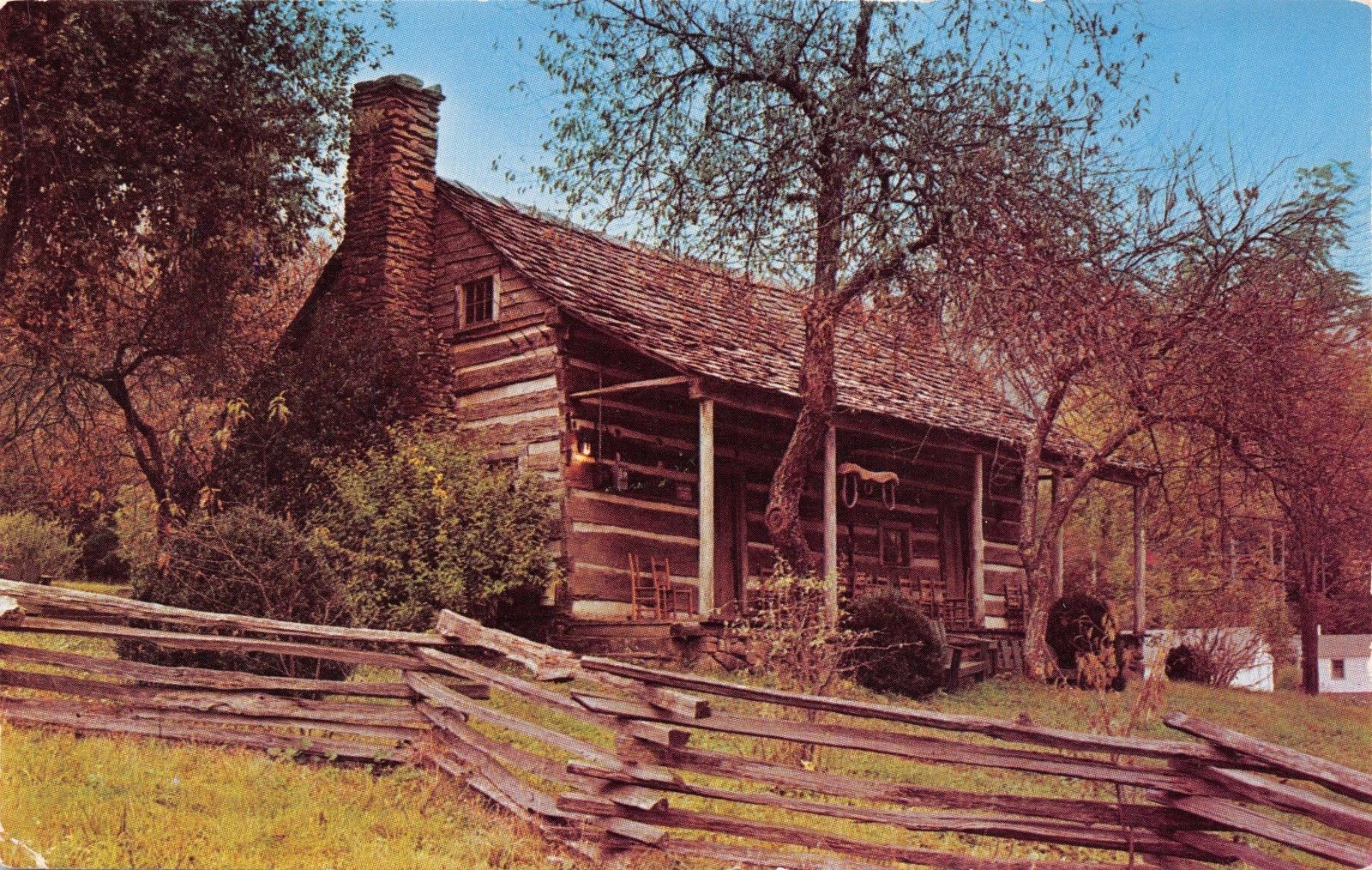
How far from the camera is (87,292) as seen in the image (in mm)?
11438

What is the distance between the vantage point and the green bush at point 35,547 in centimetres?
1465

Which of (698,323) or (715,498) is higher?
(698,323)

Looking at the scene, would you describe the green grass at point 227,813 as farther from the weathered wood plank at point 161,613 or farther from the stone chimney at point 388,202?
the stone chimney at point 388,202

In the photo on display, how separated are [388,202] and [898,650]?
9074 mm

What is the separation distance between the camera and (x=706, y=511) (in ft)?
46.9

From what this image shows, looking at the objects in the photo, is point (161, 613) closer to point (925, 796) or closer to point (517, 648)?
point (517, 648)

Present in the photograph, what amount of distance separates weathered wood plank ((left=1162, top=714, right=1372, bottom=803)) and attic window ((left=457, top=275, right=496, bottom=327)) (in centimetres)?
1244

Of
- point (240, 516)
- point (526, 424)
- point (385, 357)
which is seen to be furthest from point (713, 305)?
point (240, 516)

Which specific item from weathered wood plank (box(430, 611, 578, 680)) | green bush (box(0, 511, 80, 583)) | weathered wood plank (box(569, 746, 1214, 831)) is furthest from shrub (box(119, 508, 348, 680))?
green bush (box(0, 511, 80, 583))

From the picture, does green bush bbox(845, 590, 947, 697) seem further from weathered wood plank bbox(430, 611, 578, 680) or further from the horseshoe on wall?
weathered wood plank bbox(430, 611, 578, 680)

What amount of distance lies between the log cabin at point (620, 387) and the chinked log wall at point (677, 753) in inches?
230

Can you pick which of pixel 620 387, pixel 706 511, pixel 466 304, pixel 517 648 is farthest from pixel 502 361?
pixel 517 648

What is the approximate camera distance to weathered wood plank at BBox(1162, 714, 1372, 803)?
4359 millimetres

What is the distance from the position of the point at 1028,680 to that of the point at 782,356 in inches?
228
